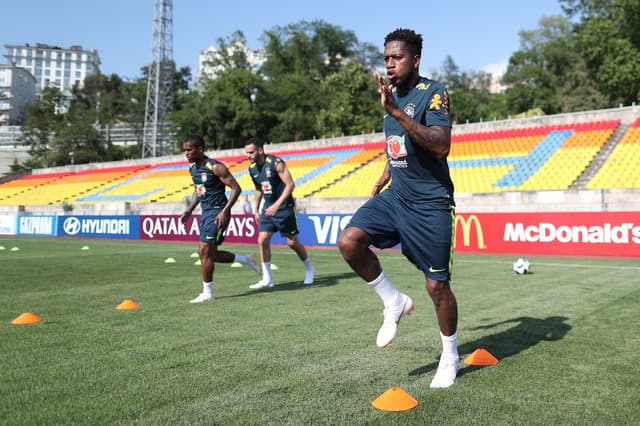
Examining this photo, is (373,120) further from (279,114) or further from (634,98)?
(634,98)

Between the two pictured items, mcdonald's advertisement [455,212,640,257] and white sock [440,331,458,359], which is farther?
mcdonald's advertisement [455,212,640,257]

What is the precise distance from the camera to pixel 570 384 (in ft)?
11.4

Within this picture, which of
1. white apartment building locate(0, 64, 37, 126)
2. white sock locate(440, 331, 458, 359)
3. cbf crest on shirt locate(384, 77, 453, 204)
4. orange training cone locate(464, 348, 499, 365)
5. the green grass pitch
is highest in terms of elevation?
white apartment building locate(0, 64, 37, 126)

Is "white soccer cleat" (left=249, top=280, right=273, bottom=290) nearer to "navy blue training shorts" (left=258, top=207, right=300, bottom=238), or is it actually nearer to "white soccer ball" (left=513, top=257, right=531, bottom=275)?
"navy blue training shorts" (left=258, top=207, right=300, bottom=238)

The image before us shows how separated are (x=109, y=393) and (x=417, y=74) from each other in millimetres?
2913

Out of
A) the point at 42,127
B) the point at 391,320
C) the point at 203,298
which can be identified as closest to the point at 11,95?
the point at 42,127

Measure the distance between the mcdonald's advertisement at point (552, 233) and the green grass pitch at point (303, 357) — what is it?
22.0 feet

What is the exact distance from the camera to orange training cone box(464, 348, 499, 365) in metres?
3.95

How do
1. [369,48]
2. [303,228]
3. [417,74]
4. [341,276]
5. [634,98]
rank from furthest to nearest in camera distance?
[369,48], [634,98], [303,228], [341,276], [417,74]

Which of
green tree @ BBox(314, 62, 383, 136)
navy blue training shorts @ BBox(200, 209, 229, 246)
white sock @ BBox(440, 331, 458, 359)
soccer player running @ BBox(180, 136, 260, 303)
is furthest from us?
green tree @ BBox(314, 62, 383, 136)

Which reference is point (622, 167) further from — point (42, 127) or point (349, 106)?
point (42, 127)

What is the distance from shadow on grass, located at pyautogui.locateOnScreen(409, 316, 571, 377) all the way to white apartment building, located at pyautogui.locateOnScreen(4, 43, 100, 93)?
17540cm

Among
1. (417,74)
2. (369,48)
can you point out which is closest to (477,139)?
(417,74)

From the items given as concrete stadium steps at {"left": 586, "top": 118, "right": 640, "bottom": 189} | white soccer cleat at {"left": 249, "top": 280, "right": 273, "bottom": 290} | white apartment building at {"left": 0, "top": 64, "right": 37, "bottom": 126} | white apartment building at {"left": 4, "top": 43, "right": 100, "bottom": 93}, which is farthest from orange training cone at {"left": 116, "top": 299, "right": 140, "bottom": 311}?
white apartment building at {"left": 4, "top": 43, "right": 100, "bottom": 93}
